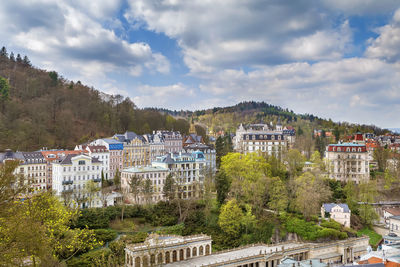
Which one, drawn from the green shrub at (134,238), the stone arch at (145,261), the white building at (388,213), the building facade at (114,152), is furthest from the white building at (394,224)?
the building facade at (114,152)

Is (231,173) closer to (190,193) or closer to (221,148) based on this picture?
(190,193)

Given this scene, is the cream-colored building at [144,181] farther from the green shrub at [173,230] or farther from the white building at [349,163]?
the white building at [349,163]

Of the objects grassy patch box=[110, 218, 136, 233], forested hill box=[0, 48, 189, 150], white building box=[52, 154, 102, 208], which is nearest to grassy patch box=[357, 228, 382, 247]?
grassy patch box=[110, 218, 136, 233]

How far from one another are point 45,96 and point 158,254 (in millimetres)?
57369

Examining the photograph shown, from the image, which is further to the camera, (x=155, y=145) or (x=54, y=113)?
(x=54, y=113)

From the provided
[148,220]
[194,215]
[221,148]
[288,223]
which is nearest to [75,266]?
[148,220]

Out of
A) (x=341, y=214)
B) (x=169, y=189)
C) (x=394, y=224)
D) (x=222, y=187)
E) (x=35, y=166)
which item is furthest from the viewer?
(x=35, y=166)

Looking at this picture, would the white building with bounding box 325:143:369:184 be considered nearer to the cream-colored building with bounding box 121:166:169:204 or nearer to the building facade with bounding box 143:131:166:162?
the cream-colored building with bounding box 121:166:169:204

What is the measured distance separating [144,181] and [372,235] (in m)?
33.2

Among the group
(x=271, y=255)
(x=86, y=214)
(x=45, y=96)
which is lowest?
(x=271, y=255)

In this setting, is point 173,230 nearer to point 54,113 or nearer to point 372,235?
point 372,235

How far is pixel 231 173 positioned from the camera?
179ft

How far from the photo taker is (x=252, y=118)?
159000 millimetres

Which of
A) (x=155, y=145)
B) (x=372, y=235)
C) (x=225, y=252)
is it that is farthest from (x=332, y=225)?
(x=155, y=145)
